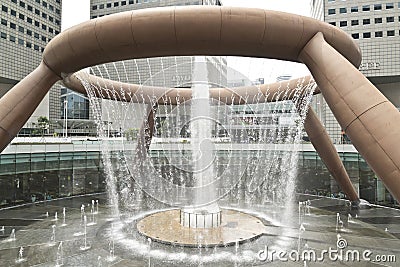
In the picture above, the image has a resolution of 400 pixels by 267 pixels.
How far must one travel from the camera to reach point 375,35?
43.0 m

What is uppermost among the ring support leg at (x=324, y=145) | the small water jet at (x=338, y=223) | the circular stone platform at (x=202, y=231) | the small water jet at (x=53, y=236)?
the ring support leg at (x=324, y=145)

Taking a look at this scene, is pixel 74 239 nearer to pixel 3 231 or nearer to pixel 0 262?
pixel 0 262

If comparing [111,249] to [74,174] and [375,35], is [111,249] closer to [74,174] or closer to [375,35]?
[74,174]

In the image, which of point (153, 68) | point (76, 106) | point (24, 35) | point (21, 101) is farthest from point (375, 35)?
point (76, 106)

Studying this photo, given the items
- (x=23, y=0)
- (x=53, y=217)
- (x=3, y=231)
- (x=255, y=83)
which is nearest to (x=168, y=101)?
(x=255, y=83)

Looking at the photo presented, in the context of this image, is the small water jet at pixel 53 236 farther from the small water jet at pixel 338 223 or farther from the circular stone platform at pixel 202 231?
the small water jet at pixel 338 223

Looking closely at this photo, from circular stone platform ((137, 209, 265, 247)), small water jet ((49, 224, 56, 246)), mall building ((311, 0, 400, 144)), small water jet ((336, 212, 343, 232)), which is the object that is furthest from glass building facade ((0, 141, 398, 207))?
mall building ((311, 0, 400, 144))

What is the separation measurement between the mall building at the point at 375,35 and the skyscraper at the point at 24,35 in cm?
4720

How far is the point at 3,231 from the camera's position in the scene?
1250cm

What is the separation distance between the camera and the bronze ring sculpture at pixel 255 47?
21.6 ft

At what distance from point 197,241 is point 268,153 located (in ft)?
56.4

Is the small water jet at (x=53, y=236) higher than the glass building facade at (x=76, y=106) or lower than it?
lower

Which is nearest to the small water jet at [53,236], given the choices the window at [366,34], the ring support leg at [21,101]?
the ring support leg at [21,101]

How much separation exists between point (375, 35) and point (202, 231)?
43.0 meters
